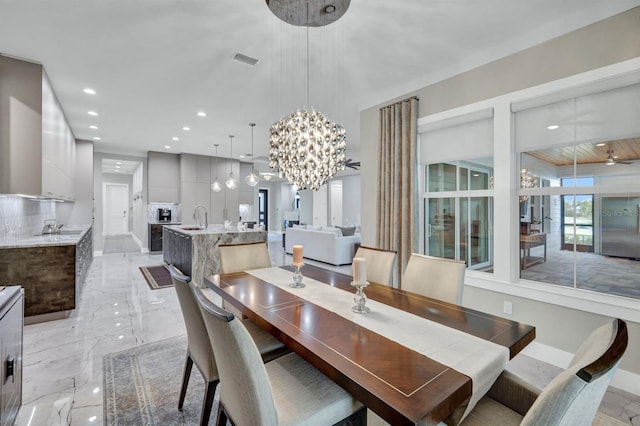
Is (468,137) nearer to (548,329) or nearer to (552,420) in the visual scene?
(548,329)

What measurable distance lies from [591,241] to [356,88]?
9.81 ft

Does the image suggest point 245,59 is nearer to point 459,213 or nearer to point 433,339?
point 459,213

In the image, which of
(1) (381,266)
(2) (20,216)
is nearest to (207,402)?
(1) (381,266)

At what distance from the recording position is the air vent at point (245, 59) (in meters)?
3.04

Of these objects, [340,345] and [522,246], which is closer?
[340,345]

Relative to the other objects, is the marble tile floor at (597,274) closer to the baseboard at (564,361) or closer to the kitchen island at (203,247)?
the baseboard at (564,361)

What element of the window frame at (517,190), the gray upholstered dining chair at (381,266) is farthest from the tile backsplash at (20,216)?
the window frame at (517,190)

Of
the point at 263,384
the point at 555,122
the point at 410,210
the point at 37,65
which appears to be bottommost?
the point at 263,384

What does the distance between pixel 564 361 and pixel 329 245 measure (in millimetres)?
4553

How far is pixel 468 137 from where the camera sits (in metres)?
3.30

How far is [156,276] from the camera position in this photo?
542 centimetres

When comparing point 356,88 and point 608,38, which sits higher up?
point 356,88

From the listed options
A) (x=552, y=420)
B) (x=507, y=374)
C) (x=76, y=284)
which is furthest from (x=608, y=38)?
(x=76, y=284)

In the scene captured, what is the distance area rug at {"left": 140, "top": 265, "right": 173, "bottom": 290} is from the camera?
483 centimetres
